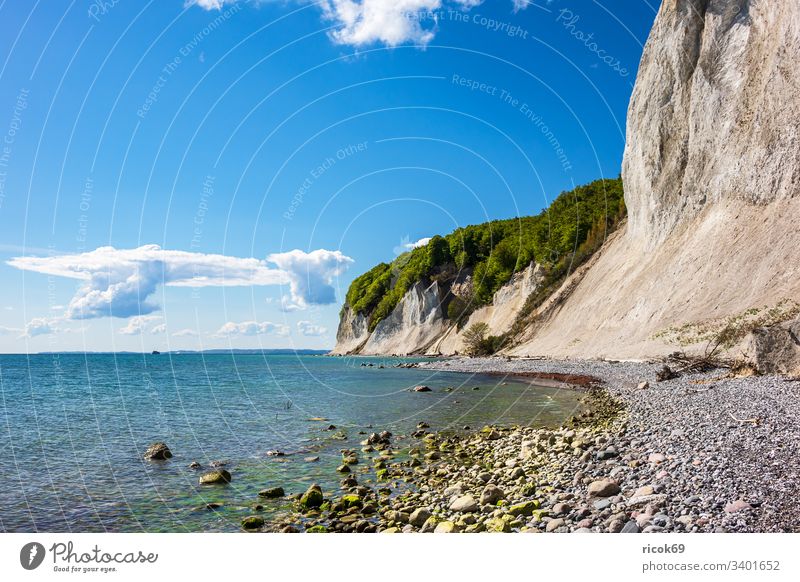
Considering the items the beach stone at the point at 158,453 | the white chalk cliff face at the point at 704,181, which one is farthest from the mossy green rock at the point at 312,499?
the white chalk cliff face at the point at 704,181

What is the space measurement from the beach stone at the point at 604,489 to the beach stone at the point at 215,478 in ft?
29.6

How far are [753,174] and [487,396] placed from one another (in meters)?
22.6

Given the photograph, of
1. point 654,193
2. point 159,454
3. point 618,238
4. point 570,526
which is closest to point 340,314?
point 618,238

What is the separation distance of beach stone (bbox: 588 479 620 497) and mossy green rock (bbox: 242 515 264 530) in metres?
6.25

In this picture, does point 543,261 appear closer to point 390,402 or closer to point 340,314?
point 390,402

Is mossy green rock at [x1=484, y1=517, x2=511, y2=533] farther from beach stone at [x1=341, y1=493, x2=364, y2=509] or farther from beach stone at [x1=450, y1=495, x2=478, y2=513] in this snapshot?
beach stone at [x1=341, y1=493, x2=364, y2=509]

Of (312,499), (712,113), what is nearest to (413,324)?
(712,113)

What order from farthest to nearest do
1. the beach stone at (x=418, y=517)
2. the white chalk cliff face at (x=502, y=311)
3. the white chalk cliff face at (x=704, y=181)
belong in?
the white chalk cliff face at (x=502, y=311) → the white chalk cliff face at (x=704, y=181) → the beach stone at (x=418, y=517)

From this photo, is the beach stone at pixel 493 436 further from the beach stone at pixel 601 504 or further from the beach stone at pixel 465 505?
the beach stone at pixel 601 504

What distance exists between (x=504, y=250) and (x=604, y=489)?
240 feet

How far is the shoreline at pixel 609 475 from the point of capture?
6875 mm

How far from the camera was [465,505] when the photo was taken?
9125mm

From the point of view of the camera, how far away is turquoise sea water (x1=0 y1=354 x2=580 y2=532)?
10.9 meters

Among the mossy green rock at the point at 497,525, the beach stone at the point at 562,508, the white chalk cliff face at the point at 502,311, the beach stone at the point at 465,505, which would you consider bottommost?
the beach stone at the point at 465,505
